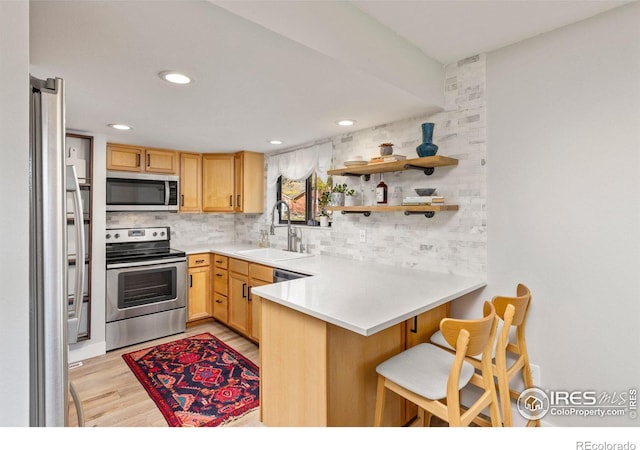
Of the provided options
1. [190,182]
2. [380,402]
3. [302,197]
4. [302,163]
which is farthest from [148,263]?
[380,402]

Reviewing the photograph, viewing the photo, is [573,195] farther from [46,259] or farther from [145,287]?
[145,287]

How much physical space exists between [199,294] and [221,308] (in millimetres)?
322

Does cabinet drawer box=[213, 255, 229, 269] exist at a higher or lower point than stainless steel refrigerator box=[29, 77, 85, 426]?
lower

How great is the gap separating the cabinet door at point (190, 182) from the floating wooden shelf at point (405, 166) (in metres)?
1.93

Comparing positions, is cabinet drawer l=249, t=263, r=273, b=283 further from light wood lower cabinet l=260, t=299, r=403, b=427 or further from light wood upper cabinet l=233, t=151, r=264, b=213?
light wood upper cabinet l=233, t=151, r=264, b=213

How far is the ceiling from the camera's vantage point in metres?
1.32

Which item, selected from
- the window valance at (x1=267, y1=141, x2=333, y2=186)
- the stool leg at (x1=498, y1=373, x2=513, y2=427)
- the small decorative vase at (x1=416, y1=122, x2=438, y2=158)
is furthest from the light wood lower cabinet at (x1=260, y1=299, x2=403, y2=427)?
the window valance at (x1=267, y1=141, x2=333, y2=186)

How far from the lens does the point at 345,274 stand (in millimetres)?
2311

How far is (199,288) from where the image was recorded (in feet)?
11.9

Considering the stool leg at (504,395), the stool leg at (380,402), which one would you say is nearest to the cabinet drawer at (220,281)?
the stool leg at (380,402)

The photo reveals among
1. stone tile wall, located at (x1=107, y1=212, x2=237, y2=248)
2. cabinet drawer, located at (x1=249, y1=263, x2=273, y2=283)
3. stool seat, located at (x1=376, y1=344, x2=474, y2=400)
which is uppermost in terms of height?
stone tile wall, located at (x1=107, y1=212, x2=237, y2=248)

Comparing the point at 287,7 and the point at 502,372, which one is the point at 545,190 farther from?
the point at 287,7

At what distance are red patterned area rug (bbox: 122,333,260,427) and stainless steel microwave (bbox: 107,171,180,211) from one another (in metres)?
1.44

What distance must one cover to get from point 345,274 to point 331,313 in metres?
0.87
